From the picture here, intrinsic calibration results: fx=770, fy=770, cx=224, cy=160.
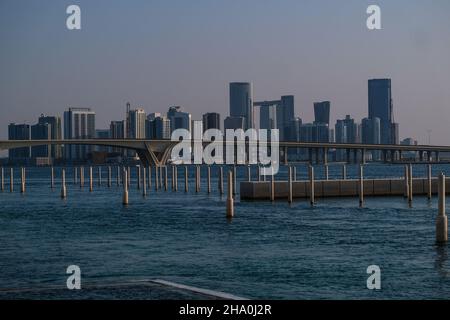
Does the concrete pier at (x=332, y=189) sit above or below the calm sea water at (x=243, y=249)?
above

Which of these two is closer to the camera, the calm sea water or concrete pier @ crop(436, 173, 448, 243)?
the calm sea water

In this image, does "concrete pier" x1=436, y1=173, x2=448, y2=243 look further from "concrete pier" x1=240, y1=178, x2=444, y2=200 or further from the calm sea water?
"concrete pier" x1=240, y1=178, x2=444, y2=200

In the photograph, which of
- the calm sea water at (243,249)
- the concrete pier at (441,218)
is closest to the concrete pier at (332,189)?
the calm sea water at (243,249)

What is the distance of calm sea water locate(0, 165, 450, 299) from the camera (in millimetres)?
22609

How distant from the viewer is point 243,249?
3200 cm

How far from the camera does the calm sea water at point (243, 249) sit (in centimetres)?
2261

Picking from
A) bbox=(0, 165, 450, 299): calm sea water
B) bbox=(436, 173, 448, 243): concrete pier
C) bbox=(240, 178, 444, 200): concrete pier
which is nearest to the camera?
bbox=(0, 165, 450, 299): calm sea water

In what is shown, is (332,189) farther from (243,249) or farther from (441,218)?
(441,218)

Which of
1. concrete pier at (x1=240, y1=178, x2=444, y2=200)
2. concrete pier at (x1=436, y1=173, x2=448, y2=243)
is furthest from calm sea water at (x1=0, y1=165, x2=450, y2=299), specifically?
concrete pier at (x1=240, y1=178, x2=444, y2=200)

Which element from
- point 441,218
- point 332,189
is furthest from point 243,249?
point 332,189

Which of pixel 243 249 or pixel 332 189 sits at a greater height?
pixel 332 189

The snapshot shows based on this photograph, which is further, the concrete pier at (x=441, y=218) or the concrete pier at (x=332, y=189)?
the concrete pier at (x=332, y=189)

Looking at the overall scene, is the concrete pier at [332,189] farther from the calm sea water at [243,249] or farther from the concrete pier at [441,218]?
the concrete pier at [441,218]

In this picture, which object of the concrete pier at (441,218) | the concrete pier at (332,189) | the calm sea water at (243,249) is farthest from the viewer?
the concrete pier at (332,189)
